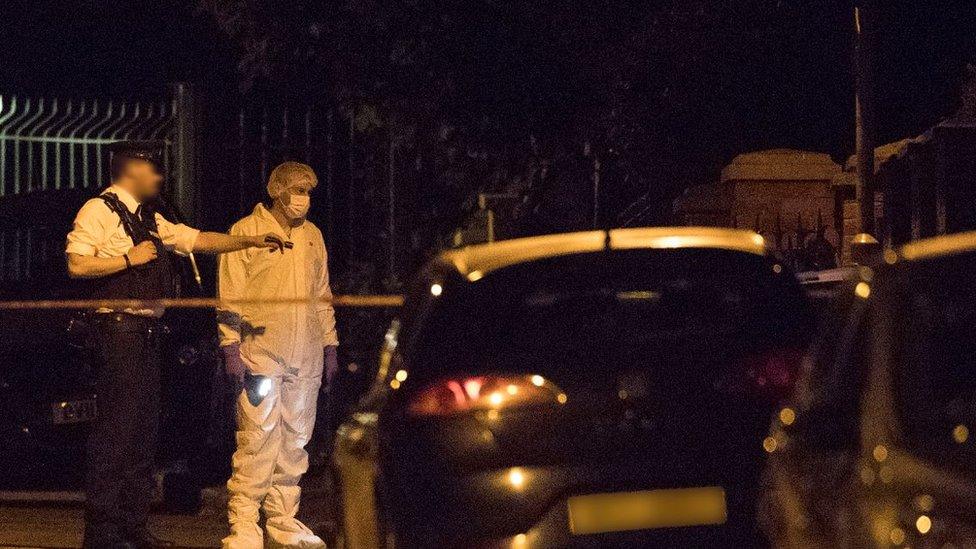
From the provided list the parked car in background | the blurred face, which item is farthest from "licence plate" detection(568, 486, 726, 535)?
the blurred face

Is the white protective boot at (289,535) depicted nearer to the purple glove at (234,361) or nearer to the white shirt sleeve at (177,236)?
the purple glove at (234,361)

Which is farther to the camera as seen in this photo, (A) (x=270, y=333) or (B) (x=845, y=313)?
(A) (x=270, y=333)

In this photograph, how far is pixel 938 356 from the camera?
4641 mm

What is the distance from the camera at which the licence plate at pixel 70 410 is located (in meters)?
11.9

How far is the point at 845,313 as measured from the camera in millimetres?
5180

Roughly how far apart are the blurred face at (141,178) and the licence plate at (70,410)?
1776 millimetres

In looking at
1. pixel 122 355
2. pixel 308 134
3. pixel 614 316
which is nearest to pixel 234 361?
pixel 122 355

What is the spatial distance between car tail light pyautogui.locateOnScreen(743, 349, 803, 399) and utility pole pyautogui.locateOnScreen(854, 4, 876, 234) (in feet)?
20.3

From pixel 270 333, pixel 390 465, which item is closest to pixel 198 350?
pixel 270 333

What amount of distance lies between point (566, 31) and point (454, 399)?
8.45 meters

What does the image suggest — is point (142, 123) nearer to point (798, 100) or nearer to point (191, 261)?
point (191, 261)

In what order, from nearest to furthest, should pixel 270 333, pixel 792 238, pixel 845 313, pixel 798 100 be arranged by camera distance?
pixel 845 313
pixel 270 333
pixel 792 238
pixel 798 100

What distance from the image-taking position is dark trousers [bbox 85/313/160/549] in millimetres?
10219

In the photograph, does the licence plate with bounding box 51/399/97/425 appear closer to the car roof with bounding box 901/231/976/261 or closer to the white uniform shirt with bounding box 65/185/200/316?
the white uniform shirt with bounding box 65/185/200/316
